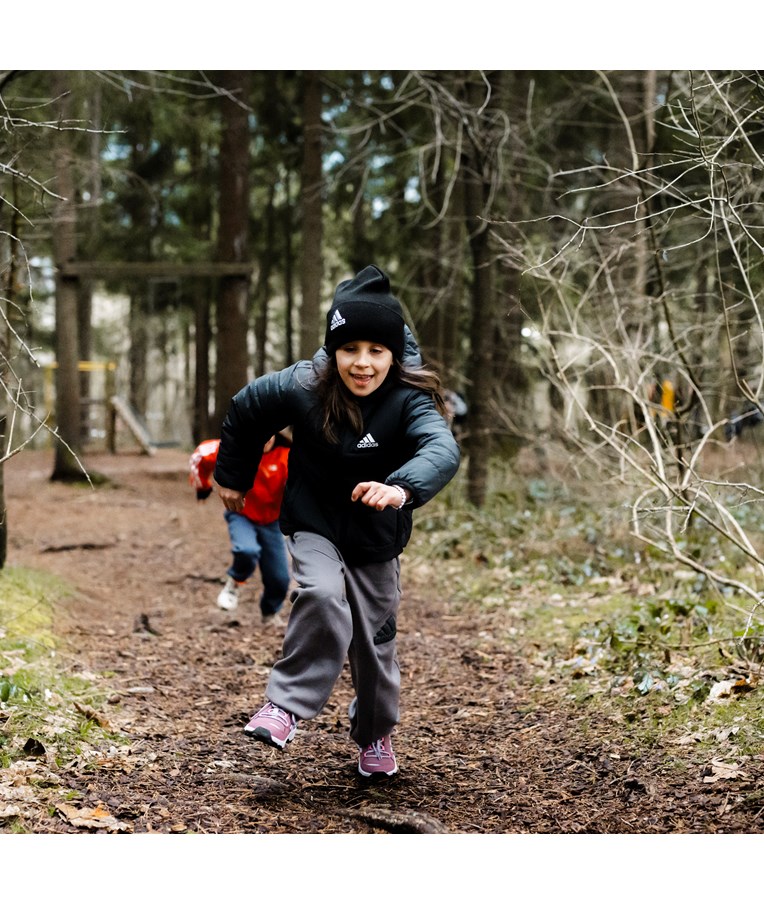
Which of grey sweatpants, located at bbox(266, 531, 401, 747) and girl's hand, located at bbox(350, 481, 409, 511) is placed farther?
grey sweatpants, located at bbox(266, 531, 401, 747)

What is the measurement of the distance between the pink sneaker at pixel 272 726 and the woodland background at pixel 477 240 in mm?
1446

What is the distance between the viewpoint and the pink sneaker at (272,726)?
3646 mm

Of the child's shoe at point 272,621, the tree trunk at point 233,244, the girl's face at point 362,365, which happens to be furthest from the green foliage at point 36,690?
the tree trunk at point 233,244

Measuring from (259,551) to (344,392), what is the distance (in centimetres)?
326

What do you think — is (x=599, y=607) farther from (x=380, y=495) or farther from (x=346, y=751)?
(x=380, y=495)

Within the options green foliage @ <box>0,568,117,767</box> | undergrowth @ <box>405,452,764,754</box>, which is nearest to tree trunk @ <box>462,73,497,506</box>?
undergrowth @ <box>405,452,764,754</box>

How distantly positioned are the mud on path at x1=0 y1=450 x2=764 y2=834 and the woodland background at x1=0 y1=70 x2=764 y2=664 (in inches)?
36.4

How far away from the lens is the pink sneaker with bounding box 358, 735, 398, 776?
161 inches

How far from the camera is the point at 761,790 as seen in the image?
12.0 feet

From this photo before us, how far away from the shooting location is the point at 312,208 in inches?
576

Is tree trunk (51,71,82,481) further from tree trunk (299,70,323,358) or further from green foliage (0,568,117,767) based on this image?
→ green foliage (0,568,117,767)

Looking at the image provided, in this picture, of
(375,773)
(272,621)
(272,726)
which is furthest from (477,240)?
(272,726)

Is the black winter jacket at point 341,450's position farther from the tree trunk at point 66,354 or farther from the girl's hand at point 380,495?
the tree trunk at point 66,354

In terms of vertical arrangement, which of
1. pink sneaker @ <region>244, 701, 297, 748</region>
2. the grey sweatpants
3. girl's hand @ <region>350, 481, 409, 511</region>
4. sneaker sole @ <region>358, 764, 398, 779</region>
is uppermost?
girl's hand @ <region>350, 481, 409, 511</region>
